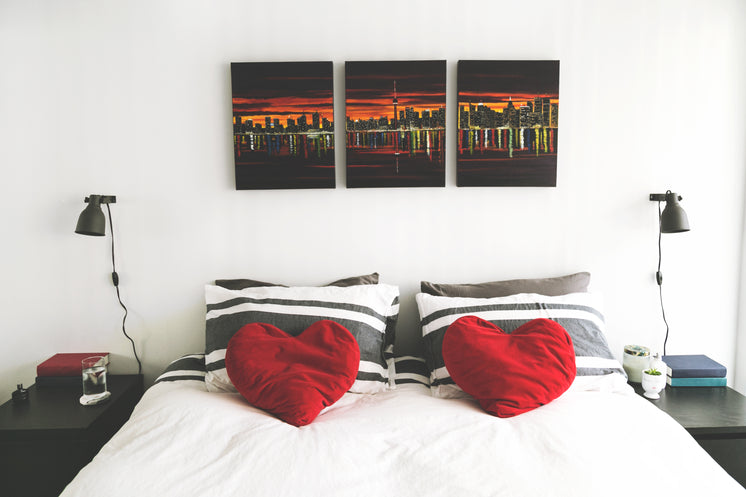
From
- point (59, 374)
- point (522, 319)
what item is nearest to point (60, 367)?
point (59, 374)

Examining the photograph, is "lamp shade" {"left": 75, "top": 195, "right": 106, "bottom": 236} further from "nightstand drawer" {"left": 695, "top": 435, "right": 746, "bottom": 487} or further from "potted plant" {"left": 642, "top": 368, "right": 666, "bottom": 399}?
"nightstand drawer" {"left": 695, "top": 435, "right": 746, "bottom": 487}

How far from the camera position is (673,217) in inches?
76.9

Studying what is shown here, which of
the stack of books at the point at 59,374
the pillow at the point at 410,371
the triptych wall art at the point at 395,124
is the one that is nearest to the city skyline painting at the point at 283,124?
the triptych wall art at the point at 395,124

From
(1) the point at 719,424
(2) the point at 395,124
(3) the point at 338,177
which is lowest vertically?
(1) the point at 719,424

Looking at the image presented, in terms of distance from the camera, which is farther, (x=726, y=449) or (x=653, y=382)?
(x=653, y=382)

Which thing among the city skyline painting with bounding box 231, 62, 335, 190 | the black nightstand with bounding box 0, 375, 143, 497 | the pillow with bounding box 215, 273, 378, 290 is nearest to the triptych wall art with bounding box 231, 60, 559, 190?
the city skyline painting with bounding box 231, 62, 335, 190

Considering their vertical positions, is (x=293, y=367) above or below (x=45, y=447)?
above

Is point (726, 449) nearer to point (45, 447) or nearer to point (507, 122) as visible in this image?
point (507, 122)

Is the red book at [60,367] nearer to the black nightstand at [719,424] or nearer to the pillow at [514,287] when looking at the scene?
the pillow at [514,287]

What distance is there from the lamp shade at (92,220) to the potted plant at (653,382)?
2.35 metres

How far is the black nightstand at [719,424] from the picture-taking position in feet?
5.25

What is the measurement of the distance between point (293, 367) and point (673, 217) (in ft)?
5.71

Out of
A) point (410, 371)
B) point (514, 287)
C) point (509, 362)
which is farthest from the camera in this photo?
point (514, 287)

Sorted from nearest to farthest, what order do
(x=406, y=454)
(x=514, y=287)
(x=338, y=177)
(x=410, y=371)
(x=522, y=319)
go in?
(x=406, y=454) → (x=522, y=319) → (x=410, y=371) → (x=514, y=287) → (x=338, y=177)
